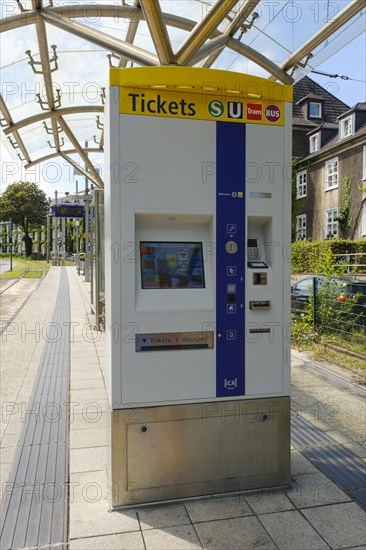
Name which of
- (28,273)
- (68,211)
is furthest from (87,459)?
(28,273)

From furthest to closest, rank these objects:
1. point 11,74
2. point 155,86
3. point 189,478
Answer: point 11,74 → point 189,478 → point 155,86

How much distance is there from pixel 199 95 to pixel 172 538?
2.66 meters

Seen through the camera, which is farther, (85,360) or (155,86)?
(85,360)

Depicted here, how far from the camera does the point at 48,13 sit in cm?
539

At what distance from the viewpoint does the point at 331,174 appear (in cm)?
2338

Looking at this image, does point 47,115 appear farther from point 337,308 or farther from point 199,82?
point 337,308

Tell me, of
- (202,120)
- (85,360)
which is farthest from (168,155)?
(85,360)

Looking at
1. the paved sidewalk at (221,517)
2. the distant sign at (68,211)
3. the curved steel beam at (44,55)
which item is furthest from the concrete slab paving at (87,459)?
the distant sign at (68,211)

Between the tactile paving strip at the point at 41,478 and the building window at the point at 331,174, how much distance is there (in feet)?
68.2

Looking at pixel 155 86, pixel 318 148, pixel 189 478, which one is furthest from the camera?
pixel 318 148

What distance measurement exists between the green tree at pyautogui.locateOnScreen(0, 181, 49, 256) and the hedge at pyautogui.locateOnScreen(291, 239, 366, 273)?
39220 mm

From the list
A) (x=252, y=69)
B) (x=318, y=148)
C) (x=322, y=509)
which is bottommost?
(x=322, y=509)

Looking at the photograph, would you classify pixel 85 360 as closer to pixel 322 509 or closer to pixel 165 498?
pixel 165 498

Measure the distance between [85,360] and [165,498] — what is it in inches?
168
